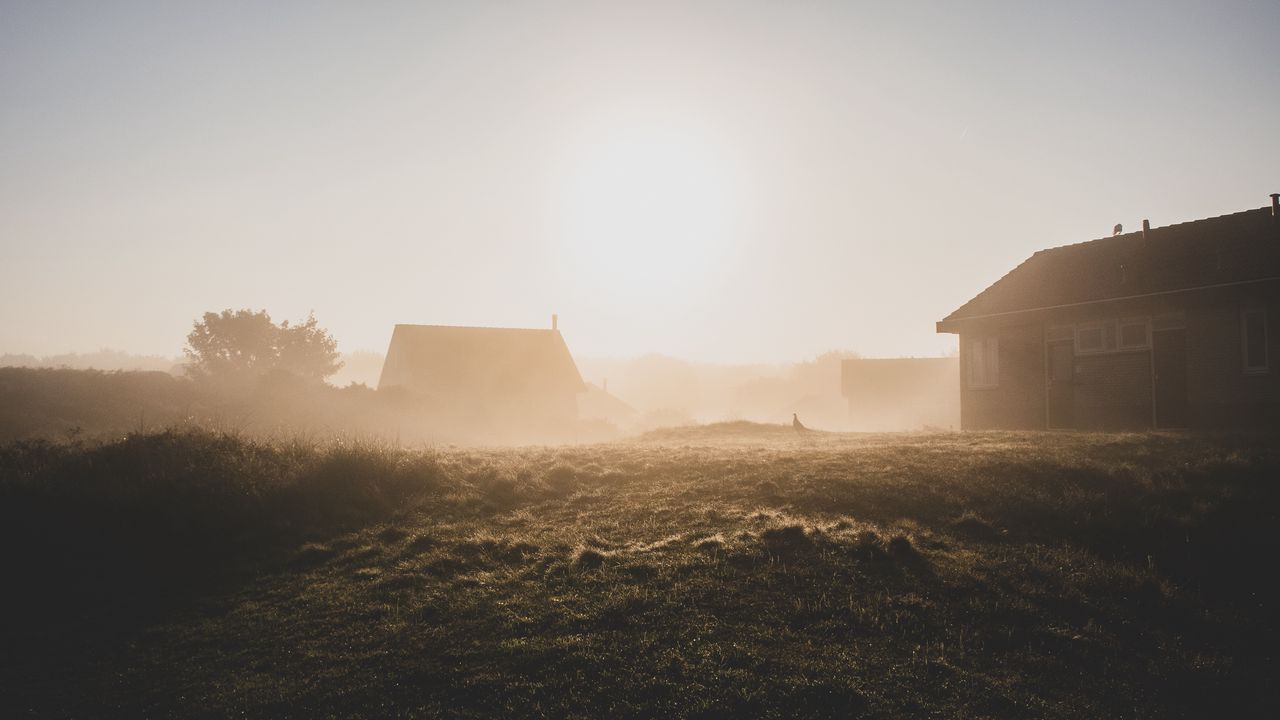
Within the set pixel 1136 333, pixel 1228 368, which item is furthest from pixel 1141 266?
pixel 1228 368

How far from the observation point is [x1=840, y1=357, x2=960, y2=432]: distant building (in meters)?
55.5

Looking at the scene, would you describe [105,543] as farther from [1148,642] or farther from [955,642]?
[1148,642]

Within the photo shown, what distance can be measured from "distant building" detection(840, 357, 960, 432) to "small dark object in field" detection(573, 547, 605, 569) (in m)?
50.6

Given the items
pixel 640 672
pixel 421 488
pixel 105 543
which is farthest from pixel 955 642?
pixel 105 543

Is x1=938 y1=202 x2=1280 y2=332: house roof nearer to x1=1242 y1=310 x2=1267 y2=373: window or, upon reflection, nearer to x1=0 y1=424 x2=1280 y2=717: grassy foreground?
x1=1242 y1=310 x2=1267 y2=373: window

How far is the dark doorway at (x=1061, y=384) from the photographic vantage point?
63.9ft

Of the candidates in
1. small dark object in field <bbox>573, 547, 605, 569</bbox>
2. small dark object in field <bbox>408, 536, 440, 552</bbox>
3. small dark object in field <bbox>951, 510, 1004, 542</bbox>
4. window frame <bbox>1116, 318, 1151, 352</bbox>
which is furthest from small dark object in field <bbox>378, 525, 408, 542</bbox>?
window frame <bbox>1116, 318, 1151, 352</bbox>

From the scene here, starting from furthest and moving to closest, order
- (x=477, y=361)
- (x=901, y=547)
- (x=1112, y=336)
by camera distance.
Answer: (x=477, y=361), (x=1112, y=336), (x=901, y=547)

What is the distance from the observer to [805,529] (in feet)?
28.3

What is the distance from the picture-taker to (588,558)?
786 cm

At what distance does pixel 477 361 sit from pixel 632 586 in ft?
132

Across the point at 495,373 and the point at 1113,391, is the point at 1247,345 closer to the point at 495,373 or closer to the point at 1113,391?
the point at 1113,391

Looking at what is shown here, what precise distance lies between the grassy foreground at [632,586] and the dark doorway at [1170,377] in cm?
574

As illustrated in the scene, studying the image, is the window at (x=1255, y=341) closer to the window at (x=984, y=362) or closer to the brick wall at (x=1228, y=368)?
the brick wall at (x=1228, y=368)
